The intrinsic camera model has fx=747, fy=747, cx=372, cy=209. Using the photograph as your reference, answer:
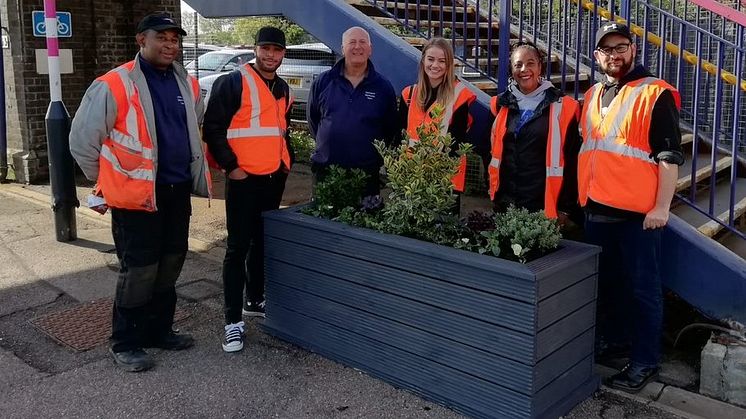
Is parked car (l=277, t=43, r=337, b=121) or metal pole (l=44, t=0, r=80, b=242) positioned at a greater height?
parked car (l=277, t=43, r=337, b=121)

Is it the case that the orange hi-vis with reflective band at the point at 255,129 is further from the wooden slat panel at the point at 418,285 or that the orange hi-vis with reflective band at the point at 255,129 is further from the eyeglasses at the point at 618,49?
the eyeglasses at the point at 618,49

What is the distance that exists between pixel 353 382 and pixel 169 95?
5.87ft

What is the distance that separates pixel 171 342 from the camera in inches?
169

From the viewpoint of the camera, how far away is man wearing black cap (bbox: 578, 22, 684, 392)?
3.54 m

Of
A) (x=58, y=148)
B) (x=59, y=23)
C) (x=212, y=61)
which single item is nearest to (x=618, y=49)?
(x=58, y=148)

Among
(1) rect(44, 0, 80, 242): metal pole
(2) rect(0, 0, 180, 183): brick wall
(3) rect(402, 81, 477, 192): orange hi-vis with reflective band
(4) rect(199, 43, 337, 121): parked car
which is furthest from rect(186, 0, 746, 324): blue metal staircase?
(4) rect(199, 43, 337, 121): parked car

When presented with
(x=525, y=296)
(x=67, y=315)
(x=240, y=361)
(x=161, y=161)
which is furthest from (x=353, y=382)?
(x=67, y=315)

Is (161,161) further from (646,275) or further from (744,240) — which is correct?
(744,240)

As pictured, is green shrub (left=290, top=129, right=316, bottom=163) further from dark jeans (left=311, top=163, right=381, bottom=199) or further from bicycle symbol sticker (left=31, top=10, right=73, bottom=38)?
dark jeans (left=311, top=163, right=381, bottom=199)

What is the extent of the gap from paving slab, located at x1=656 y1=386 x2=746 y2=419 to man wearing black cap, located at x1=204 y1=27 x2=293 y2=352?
7.62ft

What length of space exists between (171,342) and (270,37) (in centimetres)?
183

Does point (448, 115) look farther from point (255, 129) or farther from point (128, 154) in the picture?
point (128, 154)

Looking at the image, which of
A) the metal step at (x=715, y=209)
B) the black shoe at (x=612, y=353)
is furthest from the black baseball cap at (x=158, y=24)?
the metal step at (x=715, y=209)

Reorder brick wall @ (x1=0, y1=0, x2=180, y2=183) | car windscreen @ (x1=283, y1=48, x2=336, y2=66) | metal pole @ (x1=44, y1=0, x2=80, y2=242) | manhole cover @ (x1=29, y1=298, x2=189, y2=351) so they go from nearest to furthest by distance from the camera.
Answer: manhole cover @ (x1=29, y1=298, x2=189, y2=351), metal pole @ (x1=44, y1=0, x2=80, y2=242), brick wall @ (x1=0, y1=0, x2=180, y2=183), car windscreen @ (x1=283, y1=48, x2=336, y2=66)
